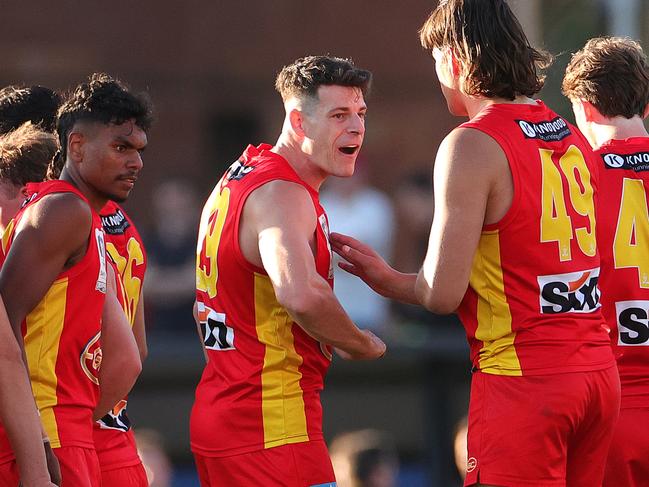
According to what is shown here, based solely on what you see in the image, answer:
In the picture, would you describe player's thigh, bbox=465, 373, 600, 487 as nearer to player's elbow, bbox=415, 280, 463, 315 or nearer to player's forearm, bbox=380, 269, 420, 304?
player's elbow, bbox=415, 280, 463, 315

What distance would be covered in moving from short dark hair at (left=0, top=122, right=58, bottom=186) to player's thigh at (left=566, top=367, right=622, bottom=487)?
7.67ft

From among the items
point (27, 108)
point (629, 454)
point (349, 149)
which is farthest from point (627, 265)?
point (27, 108)

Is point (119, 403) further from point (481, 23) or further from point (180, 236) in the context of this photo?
point (180, 236)

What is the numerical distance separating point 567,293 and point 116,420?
206 centimetres

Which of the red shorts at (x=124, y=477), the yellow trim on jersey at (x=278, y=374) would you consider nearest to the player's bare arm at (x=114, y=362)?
the red shorts at (x=124, y=477)

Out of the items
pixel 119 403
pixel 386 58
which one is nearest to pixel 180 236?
pixel 119 403

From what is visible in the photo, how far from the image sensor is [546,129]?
451 cm

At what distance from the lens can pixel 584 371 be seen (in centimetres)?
435

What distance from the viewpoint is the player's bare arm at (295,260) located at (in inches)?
178

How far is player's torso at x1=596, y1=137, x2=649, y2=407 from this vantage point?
4.98 metres

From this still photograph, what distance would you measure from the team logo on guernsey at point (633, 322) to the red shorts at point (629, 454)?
12.2 inches

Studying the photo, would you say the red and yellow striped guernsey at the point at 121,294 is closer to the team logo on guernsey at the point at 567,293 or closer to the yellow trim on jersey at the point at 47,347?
Result: the yellow trim on jersey at the point at 47,347

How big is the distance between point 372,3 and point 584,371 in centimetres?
1515

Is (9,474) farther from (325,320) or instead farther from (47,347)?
(325,320)
